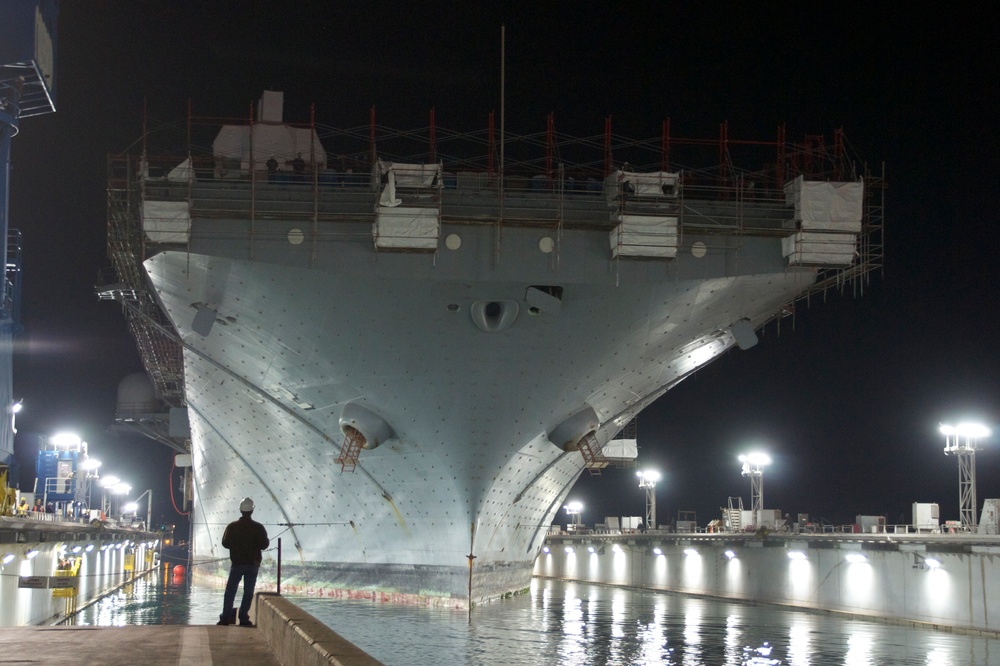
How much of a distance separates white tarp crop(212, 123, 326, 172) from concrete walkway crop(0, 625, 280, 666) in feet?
45.7

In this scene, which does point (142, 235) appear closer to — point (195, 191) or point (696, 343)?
point (195, 191)

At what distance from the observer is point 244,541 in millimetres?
11023

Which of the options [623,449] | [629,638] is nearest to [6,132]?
[623,449]

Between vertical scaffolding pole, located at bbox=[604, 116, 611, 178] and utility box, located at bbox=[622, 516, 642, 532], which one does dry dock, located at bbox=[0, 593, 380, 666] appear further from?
utility box, located at bbox=[622, 516, 642, 532]

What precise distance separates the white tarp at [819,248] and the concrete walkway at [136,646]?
12.4m

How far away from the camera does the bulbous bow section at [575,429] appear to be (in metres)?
22.1

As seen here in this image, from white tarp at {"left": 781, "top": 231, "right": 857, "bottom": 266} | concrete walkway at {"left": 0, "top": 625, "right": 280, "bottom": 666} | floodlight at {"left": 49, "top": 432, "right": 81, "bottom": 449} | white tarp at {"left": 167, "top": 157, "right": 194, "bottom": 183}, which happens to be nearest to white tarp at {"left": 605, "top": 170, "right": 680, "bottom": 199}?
white tarp at {"left": 781, "top": 231, "right": 857, "bottom": 266}

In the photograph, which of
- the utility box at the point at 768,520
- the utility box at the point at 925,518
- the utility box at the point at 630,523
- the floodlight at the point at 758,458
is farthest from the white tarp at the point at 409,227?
the utility box at the point at 630,523

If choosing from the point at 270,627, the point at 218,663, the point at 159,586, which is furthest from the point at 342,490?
the point at 159,586

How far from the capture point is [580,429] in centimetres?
2205

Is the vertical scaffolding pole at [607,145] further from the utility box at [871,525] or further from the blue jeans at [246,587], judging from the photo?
the utility box at [871,525]

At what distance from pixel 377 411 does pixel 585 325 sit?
14.9 feet

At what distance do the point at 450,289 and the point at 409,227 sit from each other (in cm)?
145

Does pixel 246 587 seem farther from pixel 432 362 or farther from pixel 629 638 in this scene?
pixel 629 638
